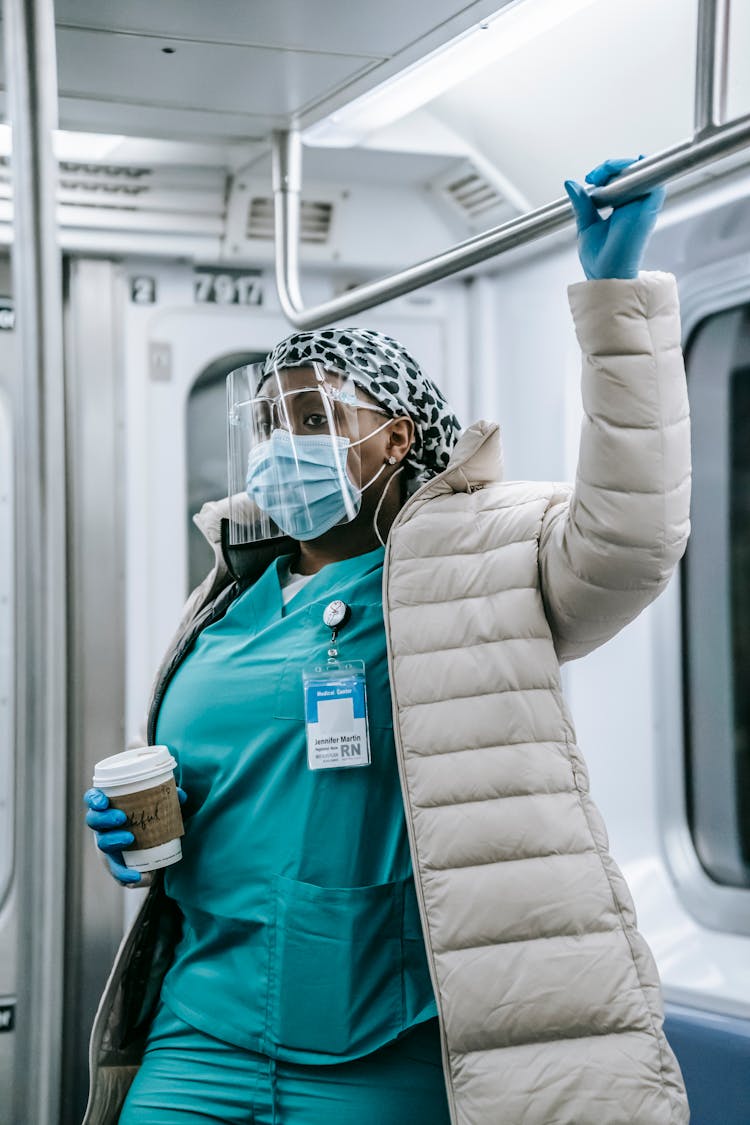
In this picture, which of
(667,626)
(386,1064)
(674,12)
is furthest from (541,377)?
(386,1064)

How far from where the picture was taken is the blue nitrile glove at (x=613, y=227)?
1.46 m

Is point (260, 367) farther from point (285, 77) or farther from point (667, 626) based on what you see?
point (667, 626)

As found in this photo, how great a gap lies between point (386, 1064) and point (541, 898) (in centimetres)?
38

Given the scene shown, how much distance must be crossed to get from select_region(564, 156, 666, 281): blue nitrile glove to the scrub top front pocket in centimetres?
93

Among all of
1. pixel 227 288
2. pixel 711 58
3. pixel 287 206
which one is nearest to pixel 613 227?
pixel 711 58

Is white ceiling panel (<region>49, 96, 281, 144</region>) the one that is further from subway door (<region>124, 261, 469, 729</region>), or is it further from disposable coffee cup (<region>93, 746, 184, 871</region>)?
disposable coffee cup (<region>93, 746, 184, 871</region>)

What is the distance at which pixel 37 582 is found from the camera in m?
1.04

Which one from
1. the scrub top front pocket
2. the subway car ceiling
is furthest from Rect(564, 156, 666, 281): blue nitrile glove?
the scrub top front pocket

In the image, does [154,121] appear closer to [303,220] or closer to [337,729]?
[303,220]

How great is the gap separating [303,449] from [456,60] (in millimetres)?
887

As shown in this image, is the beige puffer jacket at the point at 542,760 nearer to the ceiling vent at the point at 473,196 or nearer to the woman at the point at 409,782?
the woman at the point at 409,782

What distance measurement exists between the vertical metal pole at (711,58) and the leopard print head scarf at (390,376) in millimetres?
721

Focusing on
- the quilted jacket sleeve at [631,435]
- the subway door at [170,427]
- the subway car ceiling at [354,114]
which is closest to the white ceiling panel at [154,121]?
the subway car ceiling at [354,114]

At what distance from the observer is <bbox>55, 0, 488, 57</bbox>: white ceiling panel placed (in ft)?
5.66
